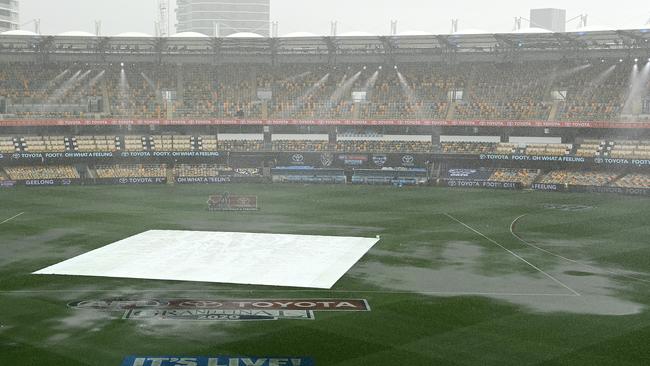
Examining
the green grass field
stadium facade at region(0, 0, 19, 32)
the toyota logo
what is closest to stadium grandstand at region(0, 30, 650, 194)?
the toyota logo

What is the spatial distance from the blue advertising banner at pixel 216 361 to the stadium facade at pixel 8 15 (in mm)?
190261

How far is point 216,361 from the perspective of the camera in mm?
21797

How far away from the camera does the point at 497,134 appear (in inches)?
3307

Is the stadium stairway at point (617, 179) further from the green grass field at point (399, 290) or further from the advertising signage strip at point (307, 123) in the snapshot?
the green grass field at point (399, 290)

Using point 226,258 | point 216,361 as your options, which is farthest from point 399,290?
point 216,361

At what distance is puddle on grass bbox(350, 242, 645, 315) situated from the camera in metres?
29.6

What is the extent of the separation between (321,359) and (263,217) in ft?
105

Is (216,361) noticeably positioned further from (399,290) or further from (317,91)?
(317,91)

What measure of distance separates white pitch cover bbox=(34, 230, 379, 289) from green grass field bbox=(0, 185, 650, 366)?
44.6 inches

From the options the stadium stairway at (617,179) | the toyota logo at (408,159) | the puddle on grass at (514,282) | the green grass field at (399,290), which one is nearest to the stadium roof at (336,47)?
the toyota logo at (408,159)

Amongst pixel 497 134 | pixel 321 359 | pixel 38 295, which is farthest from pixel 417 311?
pixel 497 134

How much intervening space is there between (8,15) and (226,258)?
182m

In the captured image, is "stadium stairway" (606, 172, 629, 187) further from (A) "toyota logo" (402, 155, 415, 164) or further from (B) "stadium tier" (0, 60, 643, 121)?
(A) "toyota logo" (402, 155, 415, 164)

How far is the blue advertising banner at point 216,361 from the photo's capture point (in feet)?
70.8
